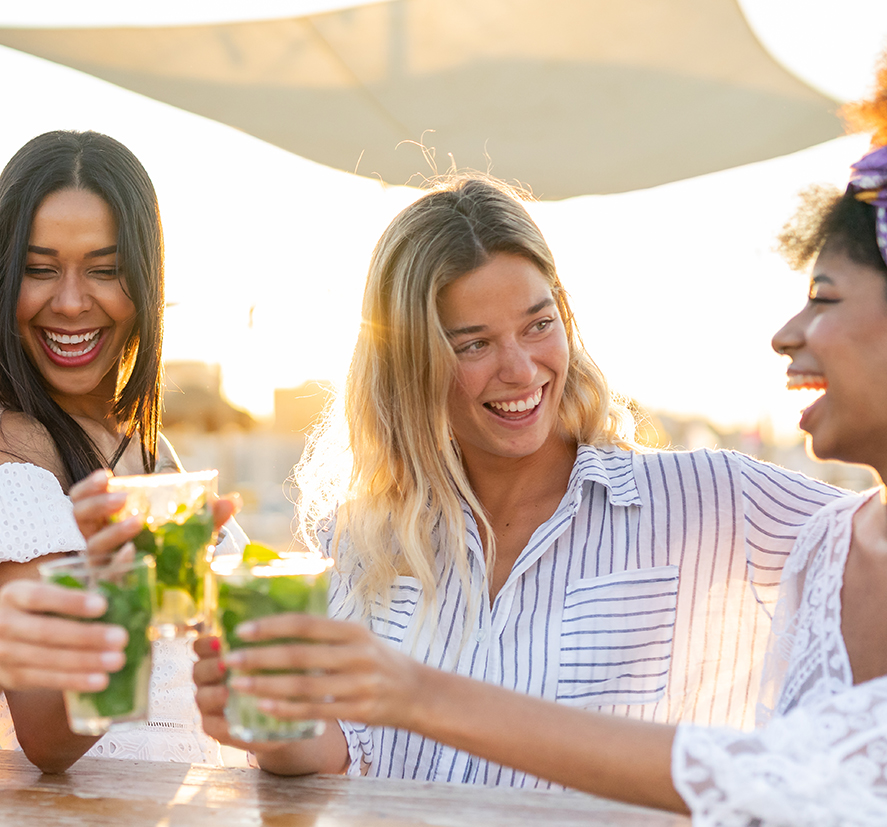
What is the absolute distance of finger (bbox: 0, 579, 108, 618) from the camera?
48.5 inches

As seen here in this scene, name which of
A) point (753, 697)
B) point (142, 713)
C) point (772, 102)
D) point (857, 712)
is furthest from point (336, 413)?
point (772, 102)

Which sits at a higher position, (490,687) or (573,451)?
(573,451)

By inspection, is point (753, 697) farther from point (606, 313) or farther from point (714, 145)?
point (714, 145)

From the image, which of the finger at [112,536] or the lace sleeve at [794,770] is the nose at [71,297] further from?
the lace sleeve at [794,770]

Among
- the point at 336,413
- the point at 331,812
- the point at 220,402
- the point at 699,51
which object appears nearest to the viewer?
the point at 331,812

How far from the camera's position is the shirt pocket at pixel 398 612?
7.82 feet

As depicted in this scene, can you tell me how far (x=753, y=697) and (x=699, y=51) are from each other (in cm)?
257

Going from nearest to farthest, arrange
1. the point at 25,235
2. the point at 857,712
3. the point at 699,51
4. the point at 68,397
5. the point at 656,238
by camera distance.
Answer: the point at 857,712 < the point at 25,235 < the point at 68,397 < the point at 699,51 < the point at 656,238

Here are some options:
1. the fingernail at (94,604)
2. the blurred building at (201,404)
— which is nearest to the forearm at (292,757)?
the fingernail at (94,604)

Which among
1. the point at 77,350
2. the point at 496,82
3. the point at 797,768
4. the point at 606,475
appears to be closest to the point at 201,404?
the point at 496,82

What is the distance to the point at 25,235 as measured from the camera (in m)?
2.25

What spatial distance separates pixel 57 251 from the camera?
2279mm

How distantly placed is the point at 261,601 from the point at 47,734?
0.75 meters

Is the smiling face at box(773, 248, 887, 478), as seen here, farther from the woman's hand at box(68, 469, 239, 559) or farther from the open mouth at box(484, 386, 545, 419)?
the woman's hand at box(68, 469, 239, 559)
